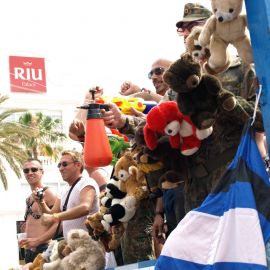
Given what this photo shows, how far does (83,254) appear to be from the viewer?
496 centimetres

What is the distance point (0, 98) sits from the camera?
2477cm

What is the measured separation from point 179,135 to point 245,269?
1.11 metres

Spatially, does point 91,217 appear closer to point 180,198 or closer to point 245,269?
point 180,198

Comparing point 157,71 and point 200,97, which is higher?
point 157,71

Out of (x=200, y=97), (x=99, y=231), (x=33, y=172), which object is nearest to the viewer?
(x=200, y=97)

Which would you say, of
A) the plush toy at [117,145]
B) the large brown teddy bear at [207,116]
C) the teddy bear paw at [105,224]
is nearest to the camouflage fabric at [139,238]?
the teddy bear paw at [105,224]

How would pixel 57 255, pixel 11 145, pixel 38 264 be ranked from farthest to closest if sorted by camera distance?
pixel 11 145 → pixel 38 264 → pixel 57 255

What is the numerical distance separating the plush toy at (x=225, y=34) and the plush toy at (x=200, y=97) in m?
0.21

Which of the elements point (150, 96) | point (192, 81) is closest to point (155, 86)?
point (150, 96)

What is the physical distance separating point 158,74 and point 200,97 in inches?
67.9

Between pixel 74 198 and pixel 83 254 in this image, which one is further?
pixel 74 198

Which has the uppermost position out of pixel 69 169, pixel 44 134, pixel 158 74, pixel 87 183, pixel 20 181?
pixel 44 134

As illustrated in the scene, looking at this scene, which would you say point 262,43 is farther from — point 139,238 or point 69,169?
point 69,169

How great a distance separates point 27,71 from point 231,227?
38.9 metres
